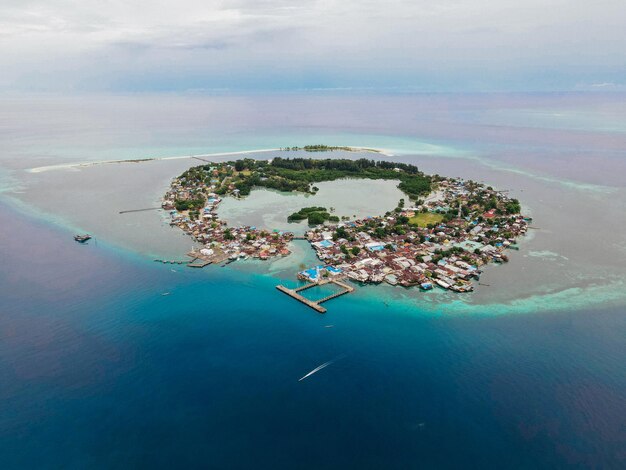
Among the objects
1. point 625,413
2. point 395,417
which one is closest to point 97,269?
point 395,417

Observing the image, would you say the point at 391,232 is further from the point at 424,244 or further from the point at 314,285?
the point at 314,285

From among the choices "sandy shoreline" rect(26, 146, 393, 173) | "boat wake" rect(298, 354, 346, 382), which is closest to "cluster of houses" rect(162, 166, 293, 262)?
"boat wake" rect(298, 354, 346, 382)

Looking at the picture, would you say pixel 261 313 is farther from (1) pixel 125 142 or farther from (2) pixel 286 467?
(1) pixel 125 142

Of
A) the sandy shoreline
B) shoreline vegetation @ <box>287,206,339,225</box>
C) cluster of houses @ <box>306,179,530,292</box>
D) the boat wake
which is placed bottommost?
the boat wake

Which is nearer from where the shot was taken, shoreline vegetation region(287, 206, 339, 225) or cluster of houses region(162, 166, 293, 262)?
cluster of houses region(162, 166, 293, 262)

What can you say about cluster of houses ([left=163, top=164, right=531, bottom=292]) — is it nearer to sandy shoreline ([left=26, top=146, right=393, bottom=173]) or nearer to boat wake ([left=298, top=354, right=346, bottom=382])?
boat wake ([left=298, top=354, right=346, bottom=382])

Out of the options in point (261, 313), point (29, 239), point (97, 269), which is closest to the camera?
point (261, 313)
